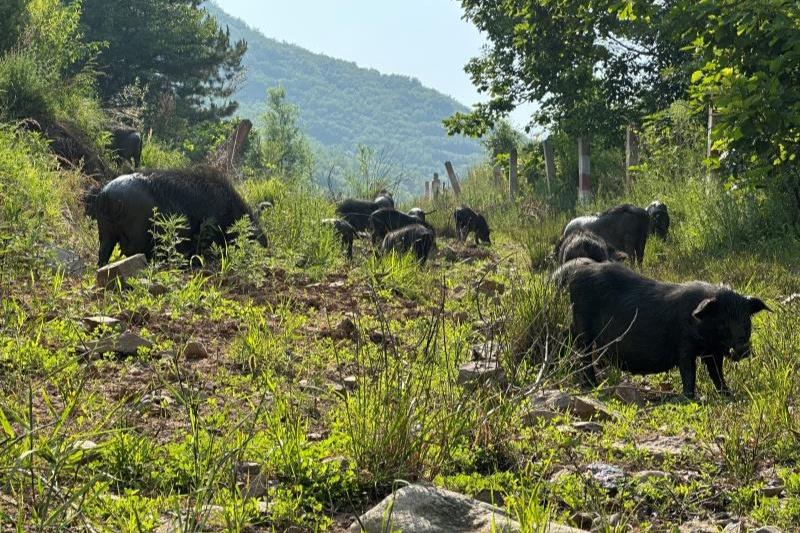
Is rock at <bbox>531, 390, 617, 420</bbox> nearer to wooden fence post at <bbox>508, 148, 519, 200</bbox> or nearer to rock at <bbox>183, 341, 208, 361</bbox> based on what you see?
rock at <bbox>183, 341, 208, 361</bbox>

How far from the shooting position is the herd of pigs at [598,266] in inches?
225

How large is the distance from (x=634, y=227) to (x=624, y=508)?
901 cm

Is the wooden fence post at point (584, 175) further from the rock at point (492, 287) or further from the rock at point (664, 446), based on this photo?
the rock at point (664, 446)

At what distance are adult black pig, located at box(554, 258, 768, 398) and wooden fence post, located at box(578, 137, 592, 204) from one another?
15.1m

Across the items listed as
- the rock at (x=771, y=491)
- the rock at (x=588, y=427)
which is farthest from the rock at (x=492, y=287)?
the rock at (x=771, y=491)

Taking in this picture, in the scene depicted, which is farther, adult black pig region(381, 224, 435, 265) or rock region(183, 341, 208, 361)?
adult black pig region(381, 224, 435, 265)

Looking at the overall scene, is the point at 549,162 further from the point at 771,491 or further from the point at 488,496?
the point at 488,496

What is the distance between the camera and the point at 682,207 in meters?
14.3

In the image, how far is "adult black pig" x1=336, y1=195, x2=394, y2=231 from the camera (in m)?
14.8

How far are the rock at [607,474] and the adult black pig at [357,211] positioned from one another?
10625mm

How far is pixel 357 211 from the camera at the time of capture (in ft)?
50.1

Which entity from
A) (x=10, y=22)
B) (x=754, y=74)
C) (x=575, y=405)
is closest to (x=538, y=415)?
(x=575, y=405)

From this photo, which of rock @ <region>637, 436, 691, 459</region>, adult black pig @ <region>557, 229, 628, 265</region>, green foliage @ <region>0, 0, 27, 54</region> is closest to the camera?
rock @ <region>637, 436, 691, 459</region>

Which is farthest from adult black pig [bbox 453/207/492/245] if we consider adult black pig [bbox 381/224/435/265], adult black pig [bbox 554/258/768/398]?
adult black pig [bbox 554/258/768/398]
